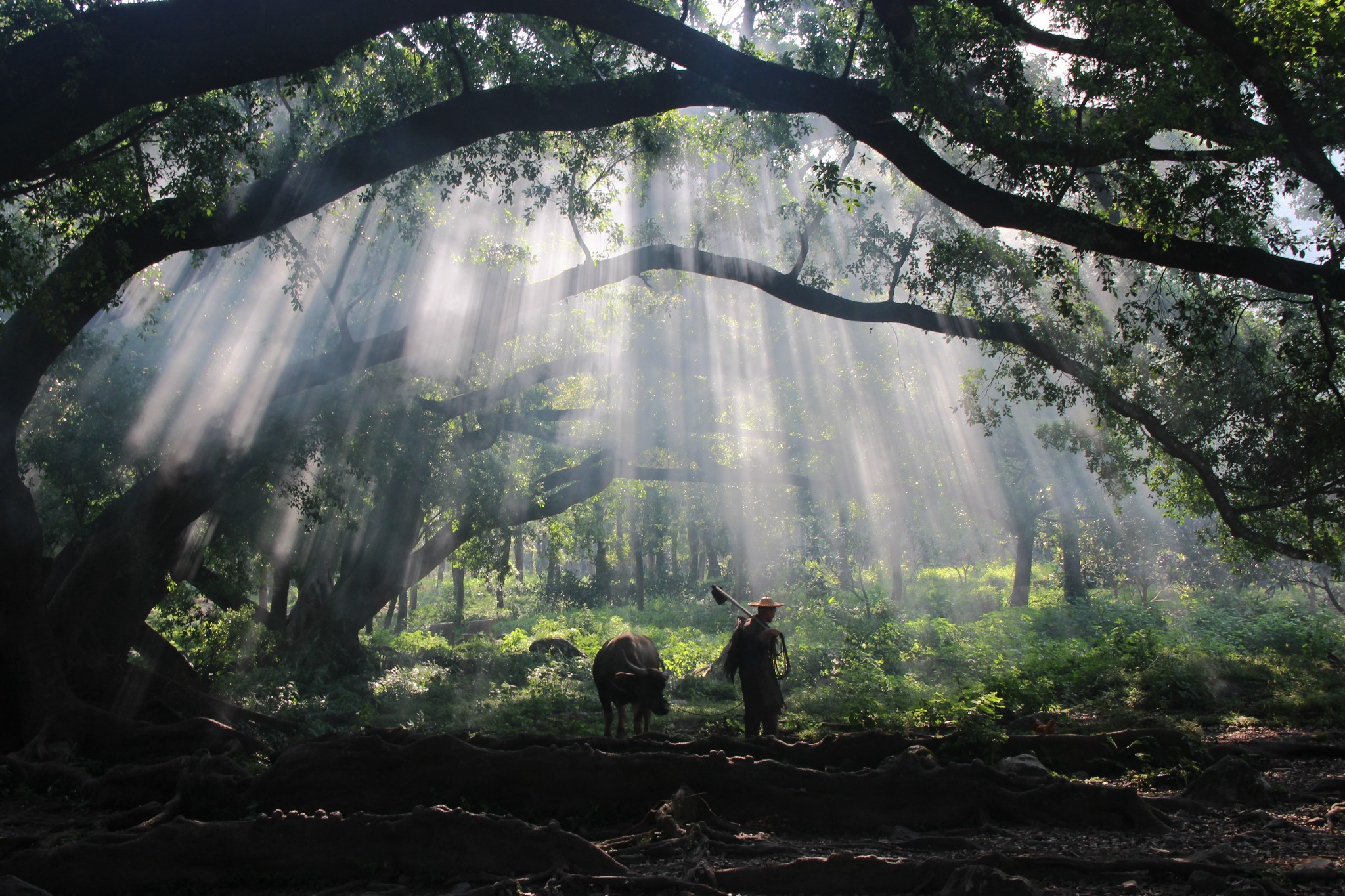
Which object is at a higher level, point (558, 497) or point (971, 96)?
point (558, 497)

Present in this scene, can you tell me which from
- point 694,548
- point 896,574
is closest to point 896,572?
point 896,574

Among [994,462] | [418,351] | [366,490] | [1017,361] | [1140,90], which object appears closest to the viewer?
[1140,90]

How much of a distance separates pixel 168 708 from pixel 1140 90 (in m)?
13.6

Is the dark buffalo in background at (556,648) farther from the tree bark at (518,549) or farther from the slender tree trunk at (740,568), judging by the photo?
the slender tree trunk at (740,568)

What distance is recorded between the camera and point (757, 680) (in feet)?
33.3

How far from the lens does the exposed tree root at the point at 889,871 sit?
5.11 meters

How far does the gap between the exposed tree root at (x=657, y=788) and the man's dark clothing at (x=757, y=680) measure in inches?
119

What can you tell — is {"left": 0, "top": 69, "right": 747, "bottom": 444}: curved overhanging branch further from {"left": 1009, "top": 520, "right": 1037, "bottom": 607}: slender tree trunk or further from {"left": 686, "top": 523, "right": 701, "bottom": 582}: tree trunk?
{"left": 686, "top": 523, "right": 701, "bottom": 582}: tree trunk

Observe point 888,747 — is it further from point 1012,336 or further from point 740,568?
point 740,568

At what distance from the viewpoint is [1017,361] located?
43.4ft

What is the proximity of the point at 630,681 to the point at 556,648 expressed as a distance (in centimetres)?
1199

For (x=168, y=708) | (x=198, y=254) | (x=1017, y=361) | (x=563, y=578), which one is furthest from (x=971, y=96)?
(x=563, y=578)

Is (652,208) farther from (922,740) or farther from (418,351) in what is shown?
(922,740)

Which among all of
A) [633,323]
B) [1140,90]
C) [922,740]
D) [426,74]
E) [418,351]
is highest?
[633,323]
